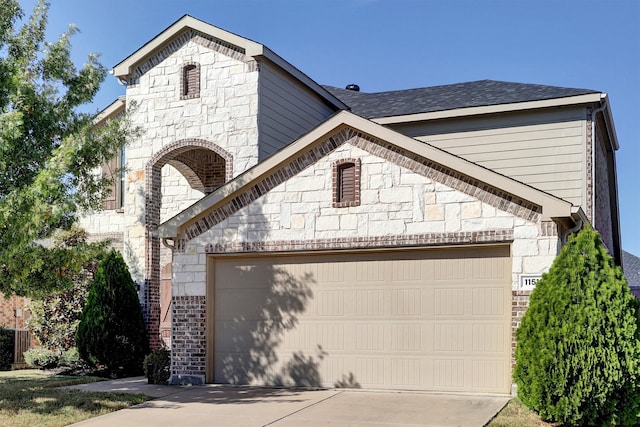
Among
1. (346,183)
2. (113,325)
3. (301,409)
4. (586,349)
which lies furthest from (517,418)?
(113,325)

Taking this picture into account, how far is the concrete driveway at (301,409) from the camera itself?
378 inches

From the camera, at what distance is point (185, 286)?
13500mm

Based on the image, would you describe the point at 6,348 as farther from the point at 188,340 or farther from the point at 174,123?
the point at 188,340

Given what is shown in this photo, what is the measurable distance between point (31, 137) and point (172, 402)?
4.99 meters

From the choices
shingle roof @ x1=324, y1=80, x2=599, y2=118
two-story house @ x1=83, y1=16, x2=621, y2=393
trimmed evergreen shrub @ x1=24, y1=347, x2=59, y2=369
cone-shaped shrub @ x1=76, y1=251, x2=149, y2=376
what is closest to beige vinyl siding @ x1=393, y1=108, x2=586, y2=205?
two-story house @ x1=83, y1=16, x2=621, y2=393

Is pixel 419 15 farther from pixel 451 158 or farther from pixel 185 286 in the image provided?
pixel 185 286

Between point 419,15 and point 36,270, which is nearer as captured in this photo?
Answer: point 36,270

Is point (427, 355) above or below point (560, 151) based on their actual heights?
below

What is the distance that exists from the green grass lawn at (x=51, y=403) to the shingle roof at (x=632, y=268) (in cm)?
2494

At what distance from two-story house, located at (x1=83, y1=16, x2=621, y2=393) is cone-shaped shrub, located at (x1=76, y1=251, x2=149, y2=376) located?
0.56m

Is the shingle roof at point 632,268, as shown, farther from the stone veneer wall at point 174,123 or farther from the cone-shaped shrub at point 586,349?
the cone-shaped shrub at point 586,349

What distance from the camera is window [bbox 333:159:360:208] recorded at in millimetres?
12398

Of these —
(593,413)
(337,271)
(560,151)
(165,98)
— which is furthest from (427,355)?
(165,98)

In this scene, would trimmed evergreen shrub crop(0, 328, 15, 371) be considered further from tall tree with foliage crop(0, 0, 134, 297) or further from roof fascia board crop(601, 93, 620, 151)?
roof fascia board crop(601, 93, 620, 151)
